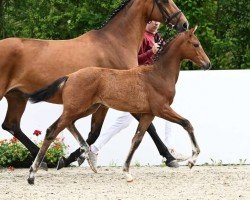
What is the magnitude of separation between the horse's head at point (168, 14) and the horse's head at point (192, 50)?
Answer: 750 mm

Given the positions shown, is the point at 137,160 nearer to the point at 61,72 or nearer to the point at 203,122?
the point at 203,122

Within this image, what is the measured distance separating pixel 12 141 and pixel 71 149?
772mm

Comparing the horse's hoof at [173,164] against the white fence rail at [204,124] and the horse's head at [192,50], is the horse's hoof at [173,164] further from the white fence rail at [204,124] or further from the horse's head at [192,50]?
the horse's head at [192,50]

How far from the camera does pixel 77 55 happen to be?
407 inches

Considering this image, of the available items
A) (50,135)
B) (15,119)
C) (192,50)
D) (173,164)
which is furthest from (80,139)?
(192,50)

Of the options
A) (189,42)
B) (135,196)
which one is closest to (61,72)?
(189,42)

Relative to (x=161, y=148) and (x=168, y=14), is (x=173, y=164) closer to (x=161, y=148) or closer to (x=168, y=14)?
(x=161, y=148)

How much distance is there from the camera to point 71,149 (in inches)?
472

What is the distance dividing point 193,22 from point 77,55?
20.2ft

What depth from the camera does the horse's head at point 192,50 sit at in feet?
32.4

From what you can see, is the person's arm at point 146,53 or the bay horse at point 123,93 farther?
the person's arm at point 146,53

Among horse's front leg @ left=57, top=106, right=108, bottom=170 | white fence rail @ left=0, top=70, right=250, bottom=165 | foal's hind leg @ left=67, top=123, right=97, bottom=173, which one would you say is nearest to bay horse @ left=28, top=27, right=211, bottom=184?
foal's hind leg @ left=67, top=123, right=97, bottom=173

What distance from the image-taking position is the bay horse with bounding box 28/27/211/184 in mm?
9523

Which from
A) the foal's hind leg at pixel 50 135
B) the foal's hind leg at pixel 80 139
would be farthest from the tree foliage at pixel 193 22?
the foal's hind leg at pixel 50 135
